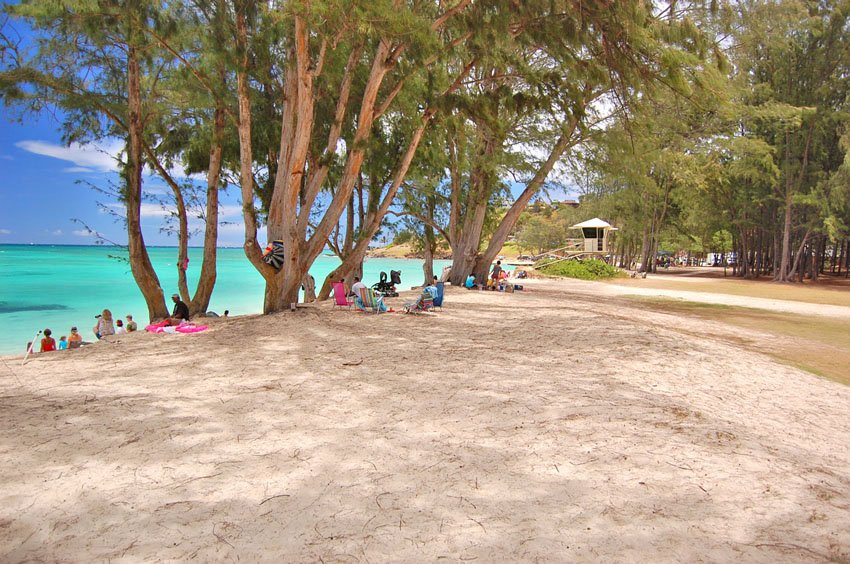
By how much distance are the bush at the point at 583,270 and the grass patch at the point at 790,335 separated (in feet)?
47.9

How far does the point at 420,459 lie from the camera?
10.0ft

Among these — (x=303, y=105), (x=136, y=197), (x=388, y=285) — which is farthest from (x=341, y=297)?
(x=136, y=197)

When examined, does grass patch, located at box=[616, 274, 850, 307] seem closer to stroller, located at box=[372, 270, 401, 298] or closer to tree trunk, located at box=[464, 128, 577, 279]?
tree trunk, located at box=[464, 128, 577, 279]

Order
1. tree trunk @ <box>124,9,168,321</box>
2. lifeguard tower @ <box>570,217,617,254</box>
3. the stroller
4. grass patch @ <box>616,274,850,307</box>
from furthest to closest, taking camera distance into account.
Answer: lifeguard tower @ <box>570,217,617,254</box>
grass patch @ <box>616,274,850,307</box>
the stroller
tree trunk @ <box>124,9,168,321</box>

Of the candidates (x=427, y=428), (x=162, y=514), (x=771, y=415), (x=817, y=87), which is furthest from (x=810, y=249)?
(x=162, y=514)

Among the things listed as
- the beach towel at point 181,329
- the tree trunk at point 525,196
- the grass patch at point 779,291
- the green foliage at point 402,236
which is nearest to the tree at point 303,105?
the beach towel at point 181,329

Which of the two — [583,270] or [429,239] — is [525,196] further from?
[583,270]

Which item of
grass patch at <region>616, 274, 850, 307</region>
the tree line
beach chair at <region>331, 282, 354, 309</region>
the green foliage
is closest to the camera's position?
the tree line

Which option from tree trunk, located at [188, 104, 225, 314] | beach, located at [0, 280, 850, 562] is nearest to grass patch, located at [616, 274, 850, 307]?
beach, located at [0, 280, 850, 562]

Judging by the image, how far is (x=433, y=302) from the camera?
1044cm

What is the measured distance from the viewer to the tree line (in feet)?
25.2

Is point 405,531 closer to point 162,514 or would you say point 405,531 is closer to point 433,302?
point 162,514

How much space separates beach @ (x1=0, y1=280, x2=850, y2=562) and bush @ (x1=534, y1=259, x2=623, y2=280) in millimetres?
23165

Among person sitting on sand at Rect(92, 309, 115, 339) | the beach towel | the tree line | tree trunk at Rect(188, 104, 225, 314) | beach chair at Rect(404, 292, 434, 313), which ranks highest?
the tree line
